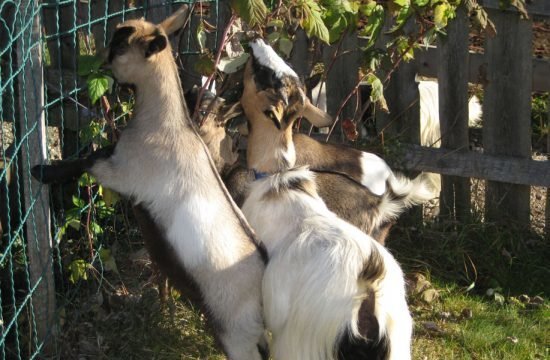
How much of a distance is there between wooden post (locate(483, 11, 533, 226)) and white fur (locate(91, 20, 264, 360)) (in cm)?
211

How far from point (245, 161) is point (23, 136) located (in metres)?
1.32

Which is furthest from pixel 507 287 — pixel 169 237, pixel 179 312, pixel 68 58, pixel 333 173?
pixel 68 58

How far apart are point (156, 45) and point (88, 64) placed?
0.28 m

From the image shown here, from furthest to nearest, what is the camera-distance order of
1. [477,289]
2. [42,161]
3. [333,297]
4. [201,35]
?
[477,289]
[201,35]
[42,161]
[333,297]

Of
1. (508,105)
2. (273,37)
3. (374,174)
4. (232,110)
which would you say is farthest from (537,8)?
(232,110)

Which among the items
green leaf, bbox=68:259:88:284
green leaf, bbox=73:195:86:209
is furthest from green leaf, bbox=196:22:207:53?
green leaf, bbox=68:259:88:284

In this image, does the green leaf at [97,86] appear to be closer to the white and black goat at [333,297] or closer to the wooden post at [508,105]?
the white and black goat at [333,297]

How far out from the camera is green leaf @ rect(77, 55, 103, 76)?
382 centimetres

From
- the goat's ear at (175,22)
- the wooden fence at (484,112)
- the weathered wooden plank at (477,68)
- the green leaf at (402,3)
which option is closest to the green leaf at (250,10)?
the goat's ear at (175,22)

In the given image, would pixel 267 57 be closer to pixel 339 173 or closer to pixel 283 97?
pixel 283 97

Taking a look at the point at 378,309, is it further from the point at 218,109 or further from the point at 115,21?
the point at 115,21

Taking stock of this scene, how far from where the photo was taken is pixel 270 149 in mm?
4555

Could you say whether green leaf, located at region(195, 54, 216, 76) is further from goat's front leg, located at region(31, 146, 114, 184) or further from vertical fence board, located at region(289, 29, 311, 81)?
vertical fence board, located at region(289, 29, 311, 81)

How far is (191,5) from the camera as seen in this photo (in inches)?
180
